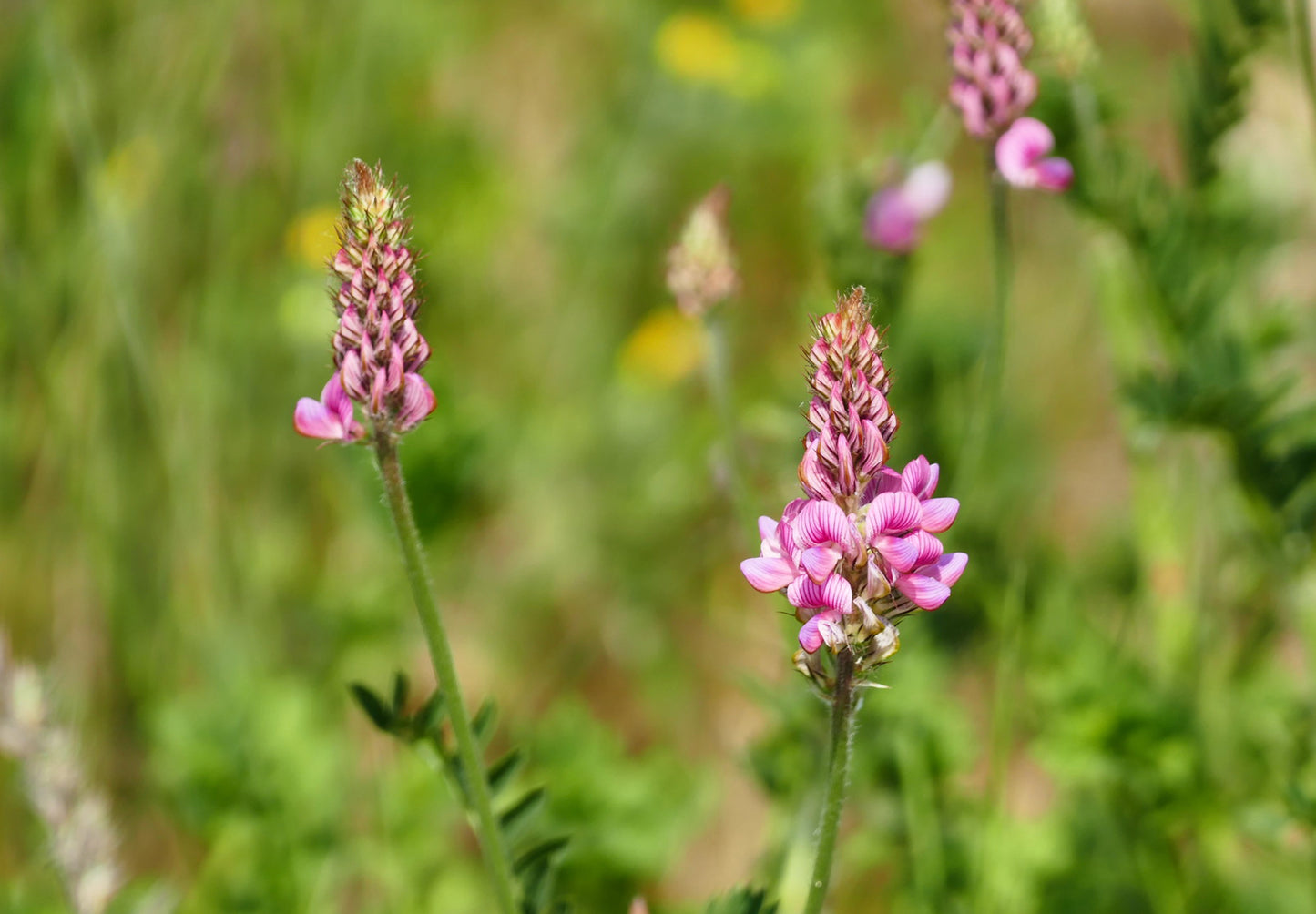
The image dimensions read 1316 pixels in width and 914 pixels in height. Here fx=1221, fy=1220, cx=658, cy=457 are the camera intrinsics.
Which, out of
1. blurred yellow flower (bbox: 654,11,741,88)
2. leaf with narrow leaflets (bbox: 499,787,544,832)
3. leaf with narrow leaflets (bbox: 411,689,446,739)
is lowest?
leaf with narrow leaflets (bbox: 499,787,544,832)

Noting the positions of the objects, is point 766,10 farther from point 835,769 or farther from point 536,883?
point 835,769

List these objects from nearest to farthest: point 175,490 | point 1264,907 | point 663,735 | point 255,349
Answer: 1. point 1264,907
2. point 175,490
3. point 663,735
4. point 255,349

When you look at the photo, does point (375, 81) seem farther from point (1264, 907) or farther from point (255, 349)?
point (1264, 907)

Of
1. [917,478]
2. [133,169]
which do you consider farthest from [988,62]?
[133,169]

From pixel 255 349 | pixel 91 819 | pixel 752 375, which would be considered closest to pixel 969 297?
pixel 752 375

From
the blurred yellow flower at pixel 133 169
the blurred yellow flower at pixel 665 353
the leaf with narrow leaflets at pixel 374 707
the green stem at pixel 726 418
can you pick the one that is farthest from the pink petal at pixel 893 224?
the blurred yellow flower at pixel 133 169

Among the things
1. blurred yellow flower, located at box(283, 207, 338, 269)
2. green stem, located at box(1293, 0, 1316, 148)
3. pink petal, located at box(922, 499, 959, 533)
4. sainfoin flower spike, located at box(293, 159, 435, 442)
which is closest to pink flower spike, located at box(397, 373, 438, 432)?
sainfoin flower spike, located at box(293, 159, 435, 442)

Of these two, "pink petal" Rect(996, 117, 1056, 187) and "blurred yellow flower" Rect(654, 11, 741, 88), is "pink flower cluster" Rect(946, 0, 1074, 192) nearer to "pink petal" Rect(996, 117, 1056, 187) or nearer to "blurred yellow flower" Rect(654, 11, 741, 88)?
"pink petal" Rect(996, 117, 1056, 187)
